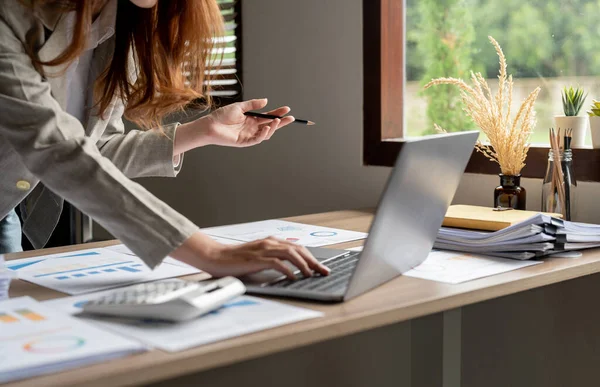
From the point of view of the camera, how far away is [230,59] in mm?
2834

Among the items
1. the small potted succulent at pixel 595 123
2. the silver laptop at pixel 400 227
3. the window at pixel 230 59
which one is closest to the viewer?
the silver laptop at pixel 400 227

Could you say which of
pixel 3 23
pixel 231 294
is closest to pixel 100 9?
pixel 3 23

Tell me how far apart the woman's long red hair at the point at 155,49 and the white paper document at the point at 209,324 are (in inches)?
25.2

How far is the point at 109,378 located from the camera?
2.39 feet

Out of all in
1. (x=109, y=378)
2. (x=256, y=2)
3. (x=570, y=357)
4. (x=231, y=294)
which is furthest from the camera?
(x=256, y=2)

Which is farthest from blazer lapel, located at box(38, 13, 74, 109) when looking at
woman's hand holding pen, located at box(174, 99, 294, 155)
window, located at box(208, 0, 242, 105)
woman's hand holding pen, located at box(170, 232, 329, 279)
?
window, located at box(208, 0, 242, 105)

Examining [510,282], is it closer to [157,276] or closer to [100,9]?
[157,276]

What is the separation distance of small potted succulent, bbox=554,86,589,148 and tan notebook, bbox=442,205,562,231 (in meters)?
0.33

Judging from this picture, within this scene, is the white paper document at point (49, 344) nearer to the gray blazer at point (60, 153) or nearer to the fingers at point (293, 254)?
the gray blazer at point (60, 153)

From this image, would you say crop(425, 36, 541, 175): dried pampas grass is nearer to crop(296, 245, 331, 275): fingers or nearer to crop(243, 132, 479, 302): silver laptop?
crop(243, 132, 479, 302): silver laptop

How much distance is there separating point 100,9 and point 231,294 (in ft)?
2.30

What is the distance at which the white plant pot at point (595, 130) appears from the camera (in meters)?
1.76

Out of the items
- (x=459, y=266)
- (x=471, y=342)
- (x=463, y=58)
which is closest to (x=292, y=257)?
(x=459, y=266)

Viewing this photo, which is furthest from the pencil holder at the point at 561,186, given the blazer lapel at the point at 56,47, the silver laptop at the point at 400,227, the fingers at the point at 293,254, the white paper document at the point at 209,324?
the blazer lapel at the point at 56,47
